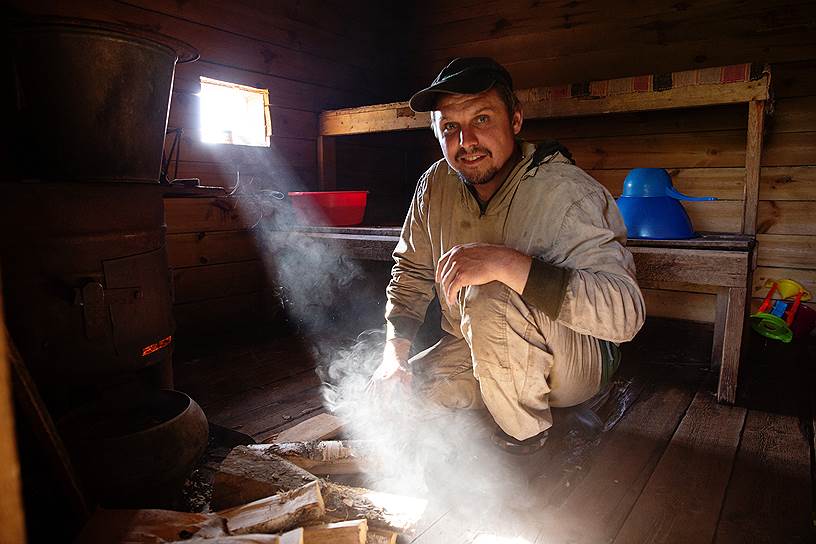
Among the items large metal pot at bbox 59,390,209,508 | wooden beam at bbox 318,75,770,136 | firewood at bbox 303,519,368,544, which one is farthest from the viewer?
wooden beam at bbox 318,75,770,136

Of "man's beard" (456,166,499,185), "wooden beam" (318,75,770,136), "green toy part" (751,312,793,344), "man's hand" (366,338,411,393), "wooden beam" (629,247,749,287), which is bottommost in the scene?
"green toy part" (751,312,793,344)

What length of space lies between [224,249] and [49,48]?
1956mm

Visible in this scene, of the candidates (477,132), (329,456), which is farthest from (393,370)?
(477,132)

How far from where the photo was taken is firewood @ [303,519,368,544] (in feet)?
4.27

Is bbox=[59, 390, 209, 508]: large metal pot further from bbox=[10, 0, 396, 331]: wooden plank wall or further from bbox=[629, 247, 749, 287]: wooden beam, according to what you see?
bbox=[629, 247, 749, 287]: wooden beam

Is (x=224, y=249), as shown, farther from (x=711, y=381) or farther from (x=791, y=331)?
(x=791, y=331)

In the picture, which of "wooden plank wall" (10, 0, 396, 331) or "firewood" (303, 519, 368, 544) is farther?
"wooden plank wall" (10, 0, 396, 331)

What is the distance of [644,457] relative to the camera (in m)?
1.94

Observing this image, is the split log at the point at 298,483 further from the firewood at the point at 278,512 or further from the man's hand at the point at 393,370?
the man's hand at the point at 393,370

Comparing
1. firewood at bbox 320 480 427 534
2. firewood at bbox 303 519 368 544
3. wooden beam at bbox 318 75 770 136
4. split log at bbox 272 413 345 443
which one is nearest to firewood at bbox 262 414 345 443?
split log at bbox 272 413 345 443

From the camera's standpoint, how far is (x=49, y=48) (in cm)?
165

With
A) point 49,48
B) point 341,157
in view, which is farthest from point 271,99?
point 49,48

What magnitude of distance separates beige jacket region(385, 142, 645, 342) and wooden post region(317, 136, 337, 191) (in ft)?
6.75

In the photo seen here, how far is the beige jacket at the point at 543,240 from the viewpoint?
5.07 feet
